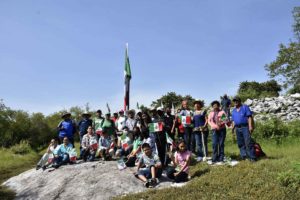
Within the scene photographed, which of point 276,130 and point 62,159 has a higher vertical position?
point 276,130

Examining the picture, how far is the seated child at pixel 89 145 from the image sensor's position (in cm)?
1399

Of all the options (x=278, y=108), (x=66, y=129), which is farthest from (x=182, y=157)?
(x=278, y=108)

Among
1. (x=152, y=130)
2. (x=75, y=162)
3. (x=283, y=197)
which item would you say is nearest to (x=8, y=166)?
(x=75, y=162)

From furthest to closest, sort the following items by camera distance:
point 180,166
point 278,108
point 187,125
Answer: point 278,108
point 187,125
point 180,166

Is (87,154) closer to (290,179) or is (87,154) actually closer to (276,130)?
(290,179)

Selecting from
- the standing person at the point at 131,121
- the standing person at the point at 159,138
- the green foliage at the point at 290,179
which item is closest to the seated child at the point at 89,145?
the standing person at the point at 131,121

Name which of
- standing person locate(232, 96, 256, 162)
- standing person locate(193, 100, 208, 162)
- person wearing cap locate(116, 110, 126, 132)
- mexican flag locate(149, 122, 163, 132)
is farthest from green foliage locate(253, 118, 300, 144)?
mexican flag locate(149, 122, 163, 132)

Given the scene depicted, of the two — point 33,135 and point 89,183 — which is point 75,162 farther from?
point 33,135

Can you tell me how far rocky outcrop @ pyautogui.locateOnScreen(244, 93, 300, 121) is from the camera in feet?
72.1

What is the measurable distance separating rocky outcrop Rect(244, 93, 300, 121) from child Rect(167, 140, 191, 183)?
11229 millimetres

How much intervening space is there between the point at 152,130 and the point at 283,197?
506 centimetres

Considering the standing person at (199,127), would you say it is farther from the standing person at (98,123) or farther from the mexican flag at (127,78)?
the mexican flag at (127,78)

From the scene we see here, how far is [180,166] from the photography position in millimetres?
11047

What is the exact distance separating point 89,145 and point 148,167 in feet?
12.3
